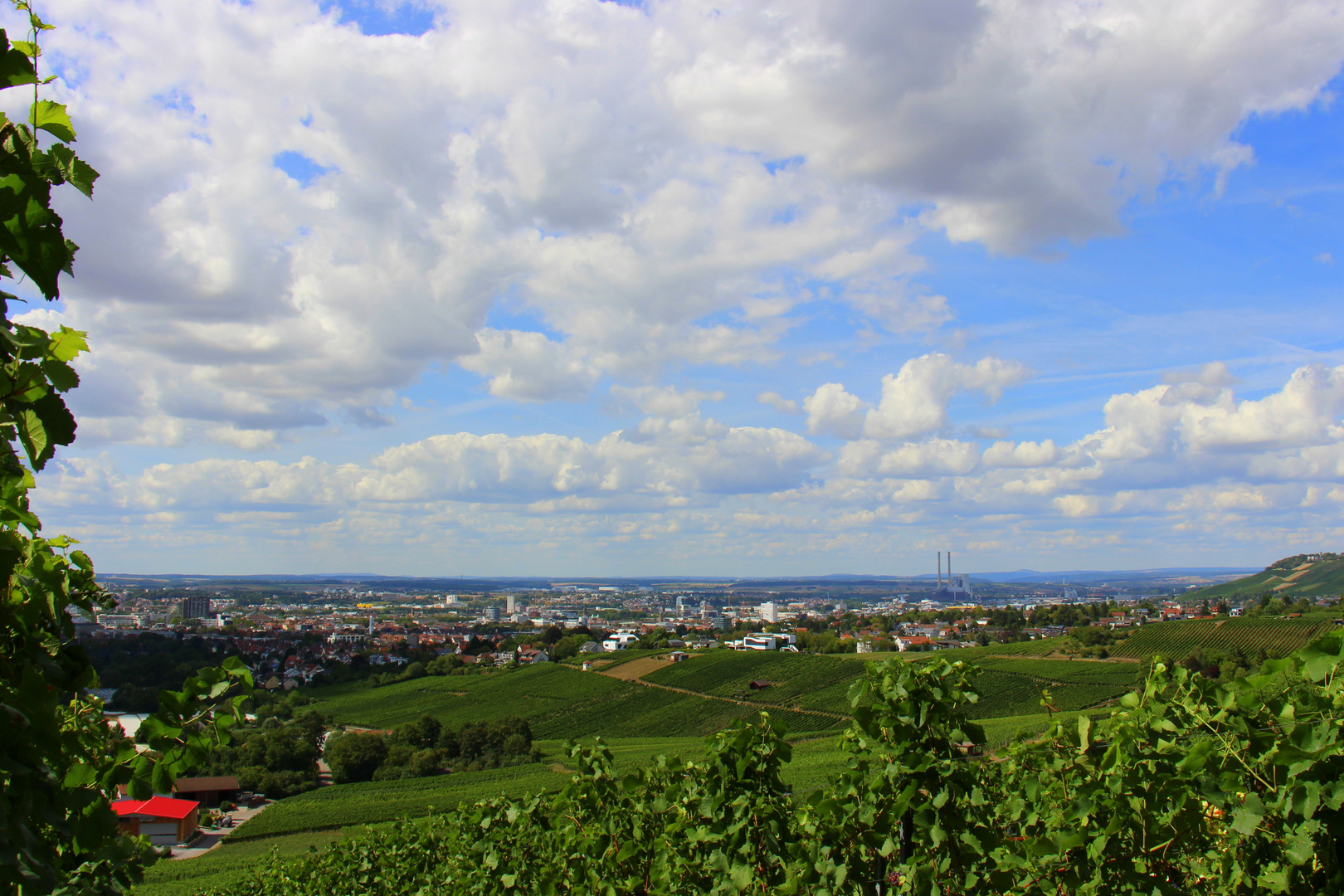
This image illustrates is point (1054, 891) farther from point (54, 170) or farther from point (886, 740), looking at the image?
point (54, 170)

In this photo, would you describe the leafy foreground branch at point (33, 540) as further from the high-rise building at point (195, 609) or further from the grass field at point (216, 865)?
the high-rise building at point (195, 609)

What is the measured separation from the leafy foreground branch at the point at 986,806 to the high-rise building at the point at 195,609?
196 meters

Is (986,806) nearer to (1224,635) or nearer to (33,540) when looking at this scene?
(33,540)

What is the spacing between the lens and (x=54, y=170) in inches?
80.0

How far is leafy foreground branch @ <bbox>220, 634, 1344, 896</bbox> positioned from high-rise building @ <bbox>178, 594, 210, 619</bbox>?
7718 inches

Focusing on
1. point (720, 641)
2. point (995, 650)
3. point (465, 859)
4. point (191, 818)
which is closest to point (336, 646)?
point (720, 641)

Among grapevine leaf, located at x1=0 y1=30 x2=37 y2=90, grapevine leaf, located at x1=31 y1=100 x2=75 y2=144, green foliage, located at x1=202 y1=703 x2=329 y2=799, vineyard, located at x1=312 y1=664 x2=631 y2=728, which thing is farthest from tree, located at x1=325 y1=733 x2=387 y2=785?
grapevine leaf, located at x1=0 y1=30 x2=37 y2=90

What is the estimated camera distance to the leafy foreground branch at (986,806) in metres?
3.05

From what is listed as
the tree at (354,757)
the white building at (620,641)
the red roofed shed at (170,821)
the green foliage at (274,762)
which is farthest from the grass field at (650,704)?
the white building at (620,641)

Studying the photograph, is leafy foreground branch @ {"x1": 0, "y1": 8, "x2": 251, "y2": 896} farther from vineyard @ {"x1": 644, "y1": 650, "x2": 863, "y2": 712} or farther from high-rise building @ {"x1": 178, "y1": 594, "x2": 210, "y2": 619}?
high-rise building @ {"x1": 178, "y1": 594, "x2": 210, "y2": 619}

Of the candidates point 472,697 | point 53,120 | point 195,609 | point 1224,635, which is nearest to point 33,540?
point 53,120

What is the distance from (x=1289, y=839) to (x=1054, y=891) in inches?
53.9

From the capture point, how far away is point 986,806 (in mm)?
4312

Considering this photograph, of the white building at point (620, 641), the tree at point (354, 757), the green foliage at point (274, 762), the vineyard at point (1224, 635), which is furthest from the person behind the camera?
the white building at point (620, 641)
